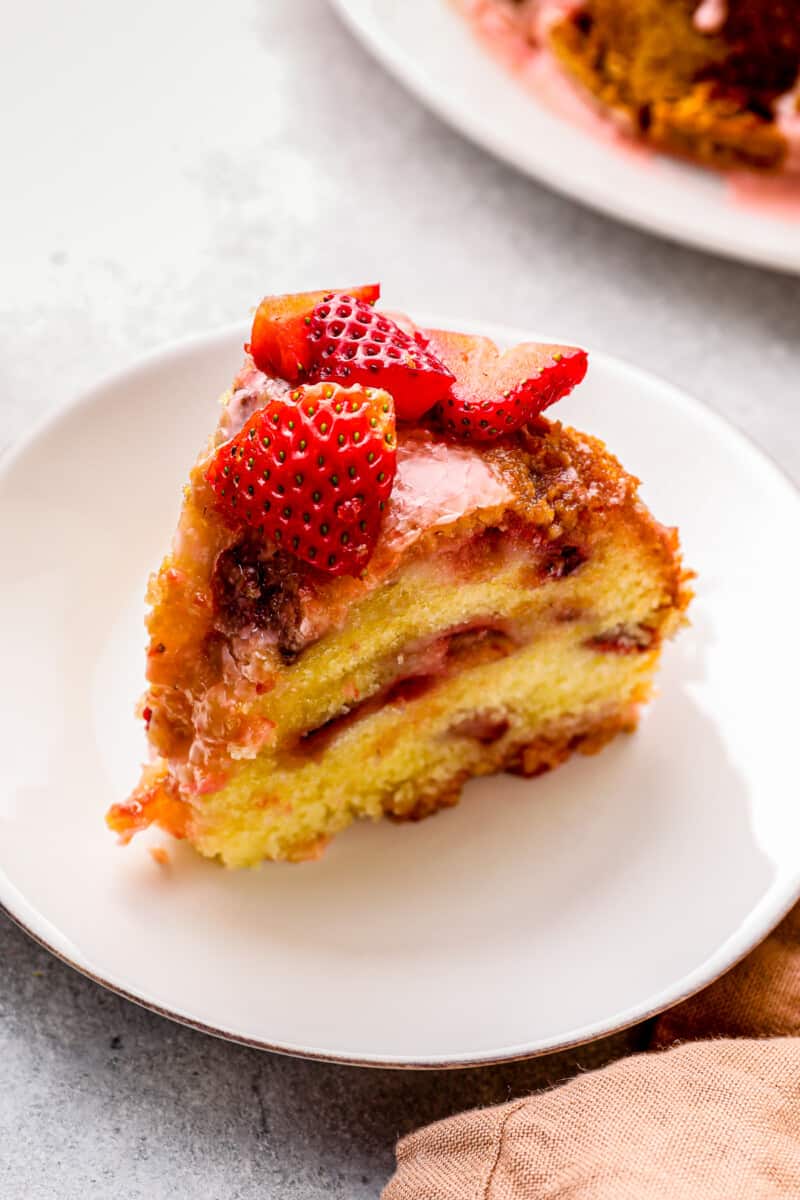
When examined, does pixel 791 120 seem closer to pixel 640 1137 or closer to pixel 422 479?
pixel 422 479

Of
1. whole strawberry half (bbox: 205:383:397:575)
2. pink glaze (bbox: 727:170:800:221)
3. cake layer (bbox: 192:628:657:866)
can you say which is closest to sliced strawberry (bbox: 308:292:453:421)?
whole strawberry half (bbox: 205:383:397:575)

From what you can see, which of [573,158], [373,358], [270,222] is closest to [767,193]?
[573,158]

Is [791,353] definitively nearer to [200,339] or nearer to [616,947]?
[200,339]

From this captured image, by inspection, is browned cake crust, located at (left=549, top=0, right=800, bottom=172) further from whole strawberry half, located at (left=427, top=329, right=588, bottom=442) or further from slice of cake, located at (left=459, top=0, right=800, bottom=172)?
whole strawberry half, located at (left=427, top=329, right=588, bottom=442)

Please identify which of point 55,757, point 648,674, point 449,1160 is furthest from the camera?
point 648,674

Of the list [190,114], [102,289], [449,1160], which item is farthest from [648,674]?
[190,114]
